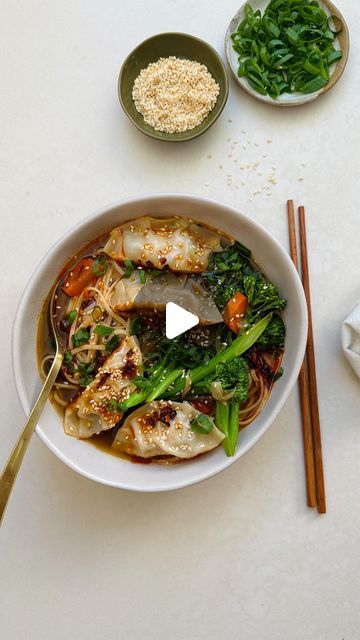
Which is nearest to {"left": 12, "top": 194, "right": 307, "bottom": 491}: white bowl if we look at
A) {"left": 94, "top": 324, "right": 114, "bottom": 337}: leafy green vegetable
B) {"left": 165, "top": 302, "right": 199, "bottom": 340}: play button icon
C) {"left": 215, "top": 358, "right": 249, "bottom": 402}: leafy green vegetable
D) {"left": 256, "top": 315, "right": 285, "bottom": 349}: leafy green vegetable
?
{"left": 256, "top": 315, "right": 285, "bottom": 349}: leafy green vegetable

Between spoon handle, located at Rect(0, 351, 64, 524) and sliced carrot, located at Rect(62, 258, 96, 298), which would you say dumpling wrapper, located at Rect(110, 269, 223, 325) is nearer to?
sliced carrot, located at Rect(62, 258, 96, 298)

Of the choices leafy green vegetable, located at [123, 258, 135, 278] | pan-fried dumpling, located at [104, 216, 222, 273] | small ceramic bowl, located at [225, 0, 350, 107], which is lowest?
leafy green vegetable, located at [123, 258, 135, 278]

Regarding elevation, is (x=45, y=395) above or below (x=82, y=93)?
below

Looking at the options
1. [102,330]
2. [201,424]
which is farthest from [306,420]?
[102,330]

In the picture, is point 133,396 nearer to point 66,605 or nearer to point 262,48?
point 66,605

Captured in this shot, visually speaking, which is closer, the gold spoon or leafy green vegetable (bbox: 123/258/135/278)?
the gold spoon

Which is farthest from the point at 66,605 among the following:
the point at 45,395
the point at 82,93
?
the point at 82,93
